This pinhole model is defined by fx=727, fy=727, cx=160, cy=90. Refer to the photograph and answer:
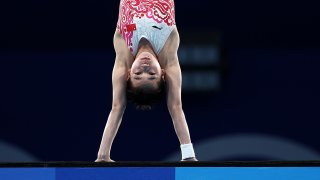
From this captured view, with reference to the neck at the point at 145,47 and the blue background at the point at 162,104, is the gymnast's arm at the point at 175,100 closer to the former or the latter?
the neck at the point at 145,47

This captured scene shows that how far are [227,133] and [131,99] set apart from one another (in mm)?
2584

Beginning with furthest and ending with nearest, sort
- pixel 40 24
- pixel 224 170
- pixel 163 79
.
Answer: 1. pixel 40 24
2. pixel 163 79
3. pixel 224 170

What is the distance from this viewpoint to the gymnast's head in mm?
4211

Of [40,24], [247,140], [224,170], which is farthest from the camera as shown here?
[40,24]

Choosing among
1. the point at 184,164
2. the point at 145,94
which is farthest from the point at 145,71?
the point at 184,164

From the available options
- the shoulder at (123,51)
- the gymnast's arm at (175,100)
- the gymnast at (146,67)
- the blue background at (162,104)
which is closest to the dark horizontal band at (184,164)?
the gymnast at (146,67)

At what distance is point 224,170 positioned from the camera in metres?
3.43

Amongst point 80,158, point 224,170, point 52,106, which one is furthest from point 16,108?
point 224,170

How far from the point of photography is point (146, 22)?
455 cm

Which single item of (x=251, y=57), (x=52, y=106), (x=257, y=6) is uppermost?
(x=257, y=6)

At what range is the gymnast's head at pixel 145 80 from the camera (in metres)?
4.21

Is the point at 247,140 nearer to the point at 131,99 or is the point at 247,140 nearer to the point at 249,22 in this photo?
the point at 249,22

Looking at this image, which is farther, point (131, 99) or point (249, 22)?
point (249, 22)

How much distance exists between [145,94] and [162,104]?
102 inches
